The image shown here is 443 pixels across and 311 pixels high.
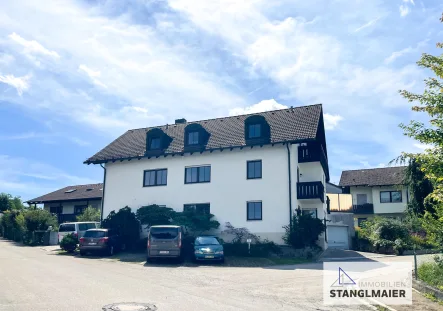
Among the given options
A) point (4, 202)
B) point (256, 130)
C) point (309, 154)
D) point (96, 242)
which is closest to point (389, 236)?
point (309, 154)

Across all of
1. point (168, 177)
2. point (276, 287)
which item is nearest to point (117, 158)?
point (168, 177)

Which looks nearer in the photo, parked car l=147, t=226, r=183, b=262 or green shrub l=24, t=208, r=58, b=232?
parked car l=147, t=226, r=183, b=262

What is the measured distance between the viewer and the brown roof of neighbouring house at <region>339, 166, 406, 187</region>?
42853mm

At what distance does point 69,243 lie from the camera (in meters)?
24.9

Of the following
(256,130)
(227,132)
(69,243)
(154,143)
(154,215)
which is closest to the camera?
(69,243)

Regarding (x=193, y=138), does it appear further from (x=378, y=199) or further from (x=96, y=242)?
(x=378, y=199)

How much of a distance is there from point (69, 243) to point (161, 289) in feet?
48.6

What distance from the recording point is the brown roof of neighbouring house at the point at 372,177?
42853 mm

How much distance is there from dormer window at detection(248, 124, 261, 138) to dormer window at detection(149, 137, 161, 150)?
6.98 m

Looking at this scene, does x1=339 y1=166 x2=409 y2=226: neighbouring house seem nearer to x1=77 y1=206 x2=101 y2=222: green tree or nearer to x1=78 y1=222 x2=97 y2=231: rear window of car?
x1=77 y1=206 x2=101 y2=222: green tree

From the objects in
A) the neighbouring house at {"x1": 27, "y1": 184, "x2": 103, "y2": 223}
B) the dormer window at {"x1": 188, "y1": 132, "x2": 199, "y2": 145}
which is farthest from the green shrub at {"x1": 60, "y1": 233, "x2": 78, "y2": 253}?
the neighbouring house at {"x1": 27, "y1": 184, "x2": 103, "y2": 223}

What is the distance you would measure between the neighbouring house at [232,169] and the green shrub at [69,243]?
5.68m

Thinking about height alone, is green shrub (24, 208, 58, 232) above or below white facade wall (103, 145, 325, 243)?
below

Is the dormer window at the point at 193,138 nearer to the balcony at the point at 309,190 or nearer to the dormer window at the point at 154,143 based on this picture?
the dormer window at the point at 154,143
